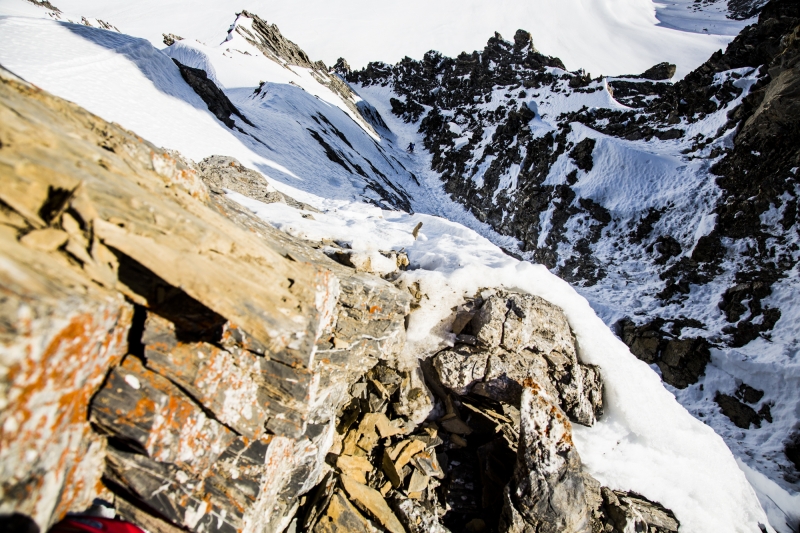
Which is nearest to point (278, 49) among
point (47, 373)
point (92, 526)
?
point (47, 373)

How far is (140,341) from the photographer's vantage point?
12.9 ft

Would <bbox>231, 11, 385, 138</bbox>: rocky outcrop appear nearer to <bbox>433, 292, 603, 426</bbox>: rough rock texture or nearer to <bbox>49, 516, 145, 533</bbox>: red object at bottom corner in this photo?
<bbox>433, 292, 603, 426</bbox>: rough rock texture

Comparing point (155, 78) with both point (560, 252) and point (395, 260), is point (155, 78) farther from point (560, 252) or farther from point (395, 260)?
point (560, 252)

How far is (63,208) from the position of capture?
10.4 feet

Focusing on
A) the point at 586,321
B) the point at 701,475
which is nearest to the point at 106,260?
the point at 586,321

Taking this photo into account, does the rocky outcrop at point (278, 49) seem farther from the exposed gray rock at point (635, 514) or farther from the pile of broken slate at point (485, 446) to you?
the exposed gray rock at point (635, 514)

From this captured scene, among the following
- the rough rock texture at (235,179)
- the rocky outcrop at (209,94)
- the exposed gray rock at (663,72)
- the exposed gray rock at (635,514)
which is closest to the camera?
the exposed gray rock at (635,514)

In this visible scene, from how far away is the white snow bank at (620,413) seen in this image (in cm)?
675

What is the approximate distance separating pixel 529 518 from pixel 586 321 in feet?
15.8

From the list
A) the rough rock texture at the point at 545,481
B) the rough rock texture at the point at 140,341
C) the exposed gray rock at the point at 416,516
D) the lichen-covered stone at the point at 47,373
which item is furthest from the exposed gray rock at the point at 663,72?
the lichen-covered stone at the point at 47,373

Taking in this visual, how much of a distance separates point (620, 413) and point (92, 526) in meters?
9.25

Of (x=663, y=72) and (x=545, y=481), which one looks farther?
(x=663, y=72)

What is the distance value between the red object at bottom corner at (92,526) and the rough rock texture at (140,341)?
0.63 feet

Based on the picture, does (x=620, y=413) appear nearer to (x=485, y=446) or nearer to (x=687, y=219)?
(x=485, y=446)
